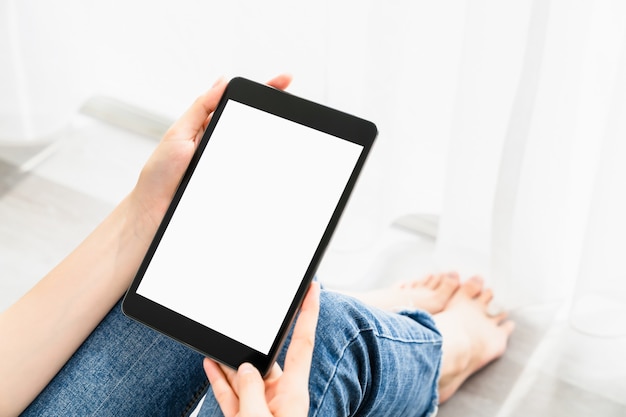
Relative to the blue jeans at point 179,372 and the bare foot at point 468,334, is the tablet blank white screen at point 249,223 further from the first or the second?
the bare foot at point 468,334

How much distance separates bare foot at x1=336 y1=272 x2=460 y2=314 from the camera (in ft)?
3.58

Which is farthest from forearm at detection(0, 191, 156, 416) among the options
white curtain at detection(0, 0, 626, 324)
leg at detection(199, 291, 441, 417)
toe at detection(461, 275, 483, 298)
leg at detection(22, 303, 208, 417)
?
toe at detection(461, 275, 483, 298)

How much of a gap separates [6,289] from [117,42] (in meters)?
0.45

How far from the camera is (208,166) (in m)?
0.70

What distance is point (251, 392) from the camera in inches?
23.2

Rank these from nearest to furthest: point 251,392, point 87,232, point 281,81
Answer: point 251,392 → point 281,81 → point 87,232

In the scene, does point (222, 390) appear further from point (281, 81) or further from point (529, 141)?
point (529, 141)

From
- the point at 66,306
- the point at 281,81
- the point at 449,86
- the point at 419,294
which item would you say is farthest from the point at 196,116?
the point at 419,294

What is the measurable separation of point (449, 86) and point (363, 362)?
41cm

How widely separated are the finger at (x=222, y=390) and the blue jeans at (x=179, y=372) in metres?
0.05

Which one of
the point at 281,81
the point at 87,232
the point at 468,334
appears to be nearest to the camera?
the point at 281,81

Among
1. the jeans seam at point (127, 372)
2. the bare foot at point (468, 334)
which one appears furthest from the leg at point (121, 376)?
the bare foot at point (468, 334)

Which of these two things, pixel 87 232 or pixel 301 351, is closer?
pixel 301 351

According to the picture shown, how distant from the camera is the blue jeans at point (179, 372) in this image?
0.71 metres
